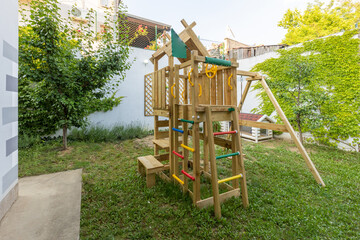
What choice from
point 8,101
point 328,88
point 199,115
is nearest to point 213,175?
point 199,115

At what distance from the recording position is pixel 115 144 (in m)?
4.79

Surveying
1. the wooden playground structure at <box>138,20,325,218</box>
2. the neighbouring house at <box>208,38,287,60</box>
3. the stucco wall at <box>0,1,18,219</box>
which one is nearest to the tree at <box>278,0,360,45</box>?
the neighbouring house at <box>208,38,287,60</box>

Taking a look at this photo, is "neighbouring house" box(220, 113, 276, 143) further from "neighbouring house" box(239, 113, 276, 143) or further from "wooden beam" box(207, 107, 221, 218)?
"wooden beam" box(207, 107, 221, 218)

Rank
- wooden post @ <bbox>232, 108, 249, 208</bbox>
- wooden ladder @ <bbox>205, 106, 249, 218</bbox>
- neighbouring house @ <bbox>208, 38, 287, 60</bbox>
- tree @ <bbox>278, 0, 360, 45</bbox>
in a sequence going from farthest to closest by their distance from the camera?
1. tree @ <bbox>278, 0, 360, 45</bbox>
2. neighbouring house @ <bbox>208, 38, 287, 60</bbox>
3. wooden post @ <bbox>232, 108, 249, 208</bbox>
4. wooden ladder @ <bbox>205, 106, 249, 218</bbox>

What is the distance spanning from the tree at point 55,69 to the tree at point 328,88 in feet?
15.2

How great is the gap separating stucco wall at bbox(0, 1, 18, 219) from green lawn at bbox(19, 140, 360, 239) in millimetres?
797

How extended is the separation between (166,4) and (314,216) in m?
12.9

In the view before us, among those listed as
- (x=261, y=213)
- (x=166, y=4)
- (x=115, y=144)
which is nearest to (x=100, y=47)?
(x=115, y=144)

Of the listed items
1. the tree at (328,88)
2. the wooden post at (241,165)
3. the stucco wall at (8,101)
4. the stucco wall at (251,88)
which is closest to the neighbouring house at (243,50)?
the stucco wall at (251,88)

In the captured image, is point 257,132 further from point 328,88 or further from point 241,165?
point 241,165

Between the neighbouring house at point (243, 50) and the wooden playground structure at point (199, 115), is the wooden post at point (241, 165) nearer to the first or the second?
the wooden playground structure at point (199, 115)

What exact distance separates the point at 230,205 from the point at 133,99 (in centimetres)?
510

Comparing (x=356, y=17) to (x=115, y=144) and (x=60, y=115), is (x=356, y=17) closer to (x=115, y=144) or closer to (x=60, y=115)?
(x=115, y=144)

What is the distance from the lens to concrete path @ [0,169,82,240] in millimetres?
1505
